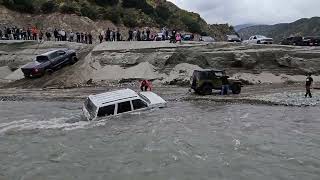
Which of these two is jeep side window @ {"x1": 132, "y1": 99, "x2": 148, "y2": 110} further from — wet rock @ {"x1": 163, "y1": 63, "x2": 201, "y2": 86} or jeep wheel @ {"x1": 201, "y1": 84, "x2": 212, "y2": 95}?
wet rock @ {"x1": 163, "y1": 63, "x2": 201, "y2": 86}

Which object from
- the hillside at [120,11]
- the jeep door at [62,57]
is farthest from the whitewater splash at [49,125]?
the hillside at [120,11]

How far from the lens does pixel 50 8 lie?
63125 mm

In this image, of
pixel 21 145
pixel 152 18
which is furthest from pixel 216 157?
pixel 152 18

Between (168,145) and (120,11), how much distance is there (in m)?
51.5

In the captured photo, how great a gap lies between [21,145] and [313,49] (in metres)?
30.1

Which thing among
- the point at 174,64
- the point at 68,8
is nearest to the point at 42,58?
the point at 174,64

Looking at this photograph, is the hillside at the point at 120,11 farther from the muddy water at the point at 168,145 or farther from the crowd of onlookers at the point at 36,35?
the muddy water at the point at 168,145

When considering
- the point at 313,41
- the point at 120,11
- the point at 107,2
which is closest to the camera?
the point at 313,41

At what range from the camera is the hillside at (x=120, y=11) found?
63.0 meters

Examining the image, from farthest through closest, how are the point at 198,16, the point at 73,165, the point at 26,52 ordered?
the point at 198,16
the point at 26,52
the point at 73,165

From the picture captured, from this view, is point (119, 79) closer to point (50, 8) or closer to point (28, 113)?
point (28, 113)

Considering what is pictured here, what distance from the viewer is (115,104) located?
2122 cm

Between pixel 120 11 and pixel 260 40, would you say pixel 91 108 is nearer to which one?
pixel 260 40

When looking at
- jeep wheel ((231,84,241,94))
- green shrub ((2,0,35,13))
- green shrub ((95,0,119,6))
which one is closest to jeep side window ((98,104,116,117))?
jeep wheel ((231,84,241,94))
